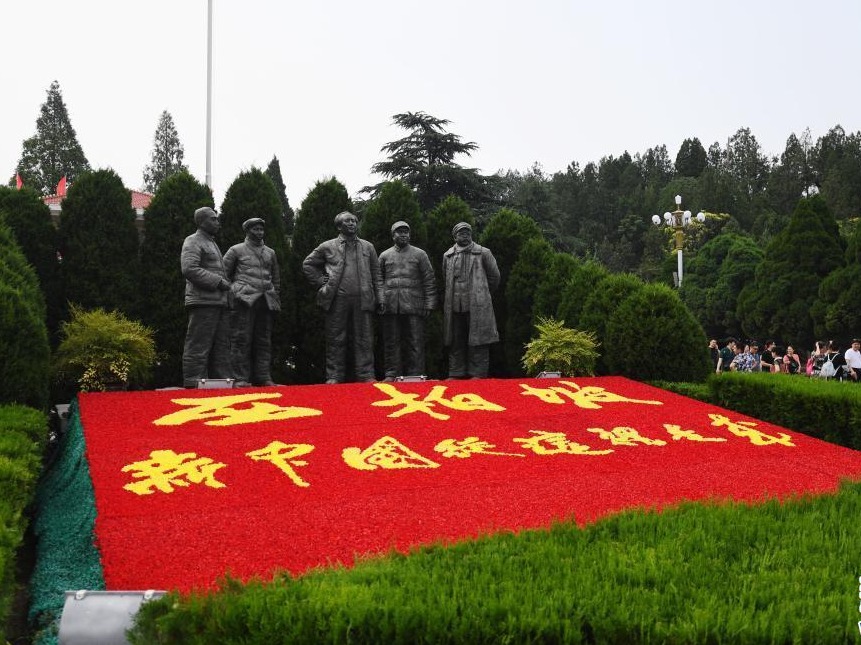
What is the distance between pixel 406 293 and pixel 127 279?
13.0ft

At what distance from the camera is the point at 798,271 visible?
28.4 metres

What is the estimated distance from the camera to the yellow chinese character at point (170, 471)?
4578 mm

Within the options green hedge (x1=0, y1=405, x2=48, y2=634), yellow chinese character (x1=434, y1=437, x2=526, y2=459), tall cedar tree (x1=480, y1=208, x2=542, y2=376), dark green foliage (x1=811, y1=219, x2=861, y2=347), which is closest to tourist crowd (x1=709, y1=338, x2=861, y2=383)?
dark green foliage (x1=811, y1=219, x2=861, y2=347)

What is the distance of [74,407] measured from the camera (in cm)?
715

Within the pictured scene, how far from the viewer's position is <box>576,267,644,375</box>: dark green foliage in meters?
9.34

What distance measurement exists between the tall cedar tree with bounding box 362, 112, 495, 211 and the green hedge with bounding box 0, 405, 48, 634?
1592cm

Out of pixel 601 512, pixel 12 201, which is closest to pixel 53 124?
pixel 12 201

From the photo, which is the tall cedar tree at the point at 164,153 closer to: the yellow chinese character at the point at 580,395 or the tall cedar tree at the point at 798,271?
the tall cedar tree at the point at 798,271

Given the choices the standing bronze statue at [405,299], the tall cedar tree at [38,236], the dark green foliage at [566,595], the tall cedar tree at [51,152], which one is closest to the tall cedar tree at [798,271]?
the standing bronze statue at [405,299]

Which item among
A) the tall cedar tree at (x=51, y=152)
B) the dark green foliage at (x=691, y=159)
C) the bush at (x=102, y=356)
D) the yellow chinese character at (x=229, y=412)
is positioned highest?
the dark green foliage at (x=691, y=159)

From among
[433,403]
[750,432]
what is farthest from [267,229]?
[750,432]

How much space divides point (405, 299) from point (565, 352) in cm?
202

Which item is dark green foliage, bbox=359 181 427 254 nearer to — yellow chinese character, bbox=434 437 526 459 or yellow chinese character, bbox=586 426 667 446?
yellow chinese character, bbox=586 426 667 446

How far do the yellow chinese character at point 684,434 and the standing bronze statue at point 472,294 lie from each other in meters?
3.71
